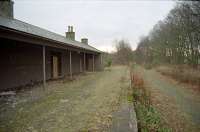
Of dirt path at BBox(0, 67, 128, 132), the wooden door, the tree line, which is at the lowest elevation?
dirt path at BBox(0, 67, 128, 132)

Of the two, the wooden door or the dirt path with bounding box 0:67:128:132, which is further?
the wooden door

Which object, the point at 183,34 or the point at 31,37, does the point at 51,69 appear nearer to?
the point at 31,37

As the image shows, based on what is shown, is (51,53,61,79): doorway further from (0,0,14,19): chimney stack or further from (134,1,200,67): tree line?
(134,1,200,67): tree line

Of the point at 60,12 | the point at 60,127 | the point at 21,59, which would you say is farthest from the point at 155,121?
the point at 60,12

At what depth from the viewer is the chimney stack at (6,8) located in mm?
11844

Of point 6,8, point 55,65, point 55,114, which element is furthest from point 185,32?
point 55,114

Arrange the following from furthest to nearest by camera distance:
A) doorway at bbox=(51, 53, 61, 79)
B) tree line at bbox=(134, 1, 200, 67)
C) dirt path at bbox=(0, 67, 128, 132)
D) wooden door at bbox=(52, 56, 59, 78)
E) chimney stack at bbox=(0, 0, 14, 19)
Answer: tree line at bbox=(134, 1, 200, 67), wooden door at bbox=(52, 56, 59, 78), doorway at bbox=(51, 53, 61, 79), chimney stack at bbox=(0, 0, 14, 19), dirt path at bbox=(0, 67, 128, 132)

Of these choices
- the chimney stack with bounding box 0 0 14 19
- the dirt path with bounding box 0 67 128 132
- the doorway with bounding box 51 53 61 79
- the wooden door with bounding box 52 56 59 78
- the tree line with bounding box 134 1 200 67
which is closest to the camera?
the dirt path with bounding box 0 67 128 132

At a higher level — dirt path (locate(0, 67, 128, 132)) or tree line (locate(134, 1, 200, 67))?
tree line (locate(134, 1, 200, 67))

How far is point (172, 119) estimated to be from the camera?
6.18 metres

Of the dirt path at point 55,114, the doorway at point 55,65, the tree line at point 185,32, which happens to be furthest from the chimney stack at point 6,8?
the tree line at point 185,32

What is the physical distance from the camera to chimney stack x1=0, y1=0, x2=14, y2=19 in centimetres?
1184

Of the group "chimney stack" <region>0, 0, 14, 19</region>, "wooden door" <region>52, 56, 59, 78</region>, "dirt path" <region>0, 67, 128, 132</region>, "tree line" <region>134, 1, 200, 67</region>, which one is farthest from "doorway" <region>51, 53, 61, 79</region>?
"tree line" <region>134, 1, 200, 67</region>

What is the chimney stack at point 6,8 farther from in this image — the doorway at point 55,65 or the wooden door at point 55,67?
the wooden door at point 55,67
